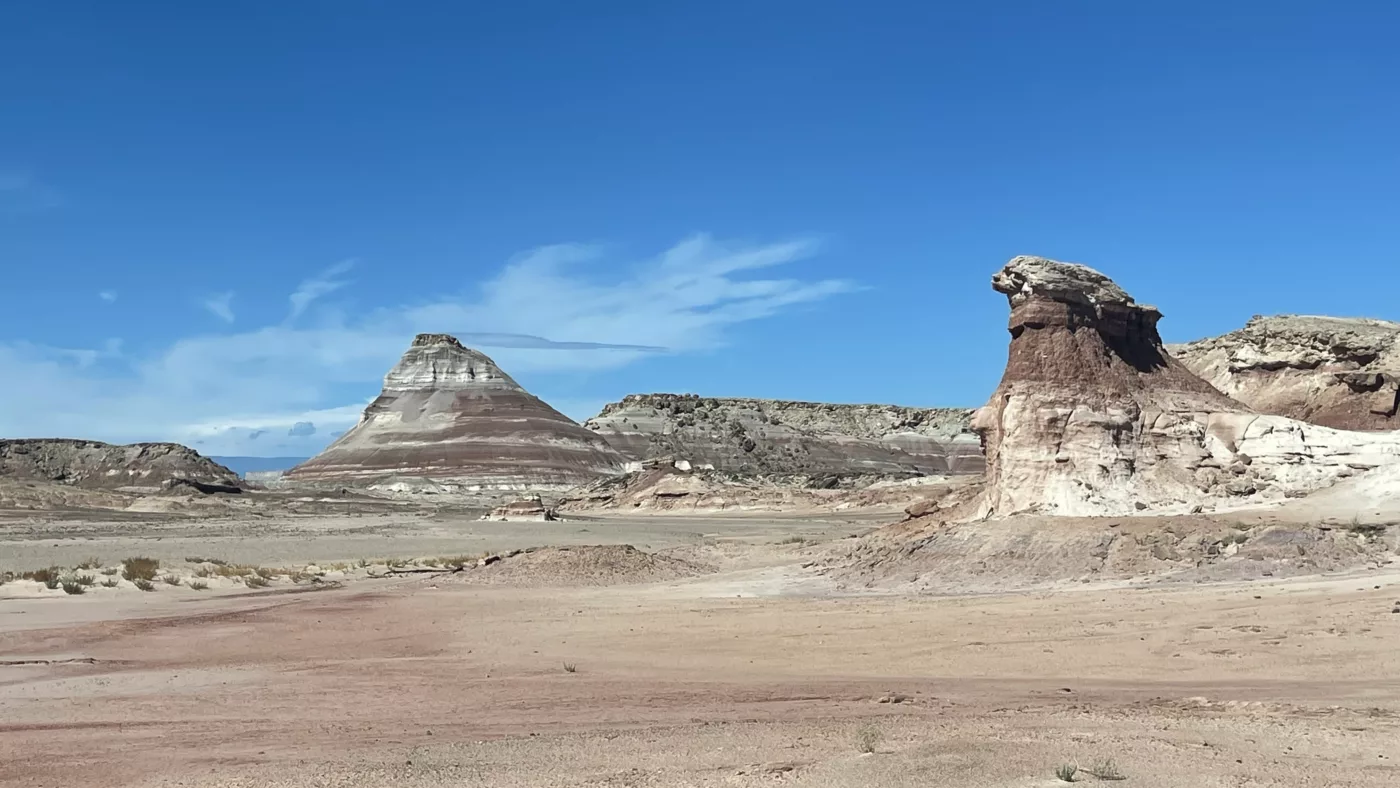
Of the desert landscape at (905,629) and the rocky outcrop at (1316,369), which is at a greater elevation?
the rocky outcrop at (1316,369)

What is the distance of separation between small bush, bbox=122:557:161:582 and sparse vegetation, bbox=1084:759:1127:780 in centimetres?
2541

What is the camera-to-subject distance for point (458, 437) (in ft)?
431

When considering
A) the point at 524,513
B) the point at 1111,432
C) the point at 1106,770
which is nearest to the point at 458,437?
the point at 524,513

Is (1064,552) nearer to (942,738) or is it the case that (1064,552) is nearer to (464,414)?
(942,738)

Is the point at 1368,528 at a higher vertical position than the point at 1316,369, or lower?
lower

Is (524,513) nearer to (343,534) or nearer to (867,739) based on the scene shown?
(343,534)

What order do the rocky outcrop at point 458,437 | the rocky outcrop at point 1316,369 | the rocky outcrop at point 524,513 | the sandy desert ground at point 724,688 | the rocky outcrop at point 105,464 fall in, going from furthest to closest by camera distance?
the rocky outcrop at point 458,437
the rocky outcrop at point 105,464
the rocky outcrop at point 524,513
the rocky outcrop at point 1316,369
the sandy desert ground at point 724,688

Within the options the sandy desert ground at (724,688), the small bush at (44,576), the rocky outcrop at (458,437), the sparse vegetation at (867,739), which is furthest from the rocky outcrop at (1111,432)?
the rocky outcrop at (458,437)

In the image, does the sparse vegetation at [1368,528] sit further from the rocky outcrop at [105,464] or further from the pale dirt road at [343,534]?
the rocky outcrop at [105,464]

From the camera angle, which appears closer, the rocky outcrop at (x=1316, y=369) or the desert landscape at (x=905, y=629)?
the desert landscape at (x=905, y=629)

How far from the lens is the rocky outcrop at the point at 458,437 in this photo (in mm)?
120438

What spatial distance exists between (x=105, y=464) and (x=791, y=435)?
74488mm

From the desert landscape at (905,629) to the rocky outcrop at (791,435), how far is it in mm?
77435

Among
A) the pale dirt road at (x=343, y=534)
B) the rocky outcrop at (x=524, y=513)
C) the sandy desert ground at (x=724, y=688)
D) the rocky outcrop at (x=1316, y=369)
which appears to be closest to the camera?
the sandy desert ground at (x=724, y=688)
